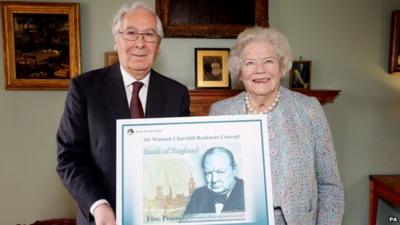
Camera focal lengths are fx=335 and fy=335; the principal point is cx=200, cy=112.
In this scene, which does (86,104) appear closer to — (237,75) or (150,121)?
(150,121)

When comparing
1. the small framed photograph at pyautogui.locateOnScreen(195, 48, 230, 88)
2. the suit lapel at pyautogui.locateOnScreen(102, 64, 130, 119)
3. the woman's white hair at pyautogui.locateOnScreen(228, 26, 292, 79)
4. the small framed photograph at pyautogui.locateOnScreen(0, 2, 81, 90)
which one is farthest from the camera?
the small framed photograph at pyautogui.locateOnScreen(195, 48, 230, 88)

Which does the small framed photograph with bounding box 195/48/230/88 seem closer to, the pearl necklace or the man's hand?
the pearl necklace

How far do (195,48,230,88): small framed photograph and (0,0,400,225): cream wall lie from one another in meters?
0.07

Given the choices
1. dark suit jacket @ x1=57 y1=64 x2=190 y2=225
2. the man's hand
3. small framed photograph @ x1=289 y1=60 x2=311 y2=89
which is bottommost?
the man's hand

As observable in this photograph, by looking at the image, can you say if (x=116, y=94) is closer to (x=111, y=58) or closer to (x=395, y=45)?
(x=111, y=58)

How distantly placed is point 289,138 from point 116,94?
25.1 inches

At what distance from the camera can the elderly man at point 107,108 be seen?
1077 mm

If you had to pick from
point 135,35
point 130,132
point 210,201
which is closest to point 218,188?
point 210,201

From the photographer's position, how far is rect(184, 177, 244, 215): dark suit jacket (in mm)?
993

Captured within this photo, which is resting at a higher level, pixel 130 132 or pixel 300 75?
pixel 300 75

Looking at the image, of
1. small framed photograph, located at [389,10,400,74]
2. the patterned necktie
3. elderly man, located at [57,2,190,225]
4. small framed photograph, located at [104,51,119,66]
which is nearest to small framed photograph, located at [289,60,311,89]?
small framed photograph, located at [389,10,400,74]

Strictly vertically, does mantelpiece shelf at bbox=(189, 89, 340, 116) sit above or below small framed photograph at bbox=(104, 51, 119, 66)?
below

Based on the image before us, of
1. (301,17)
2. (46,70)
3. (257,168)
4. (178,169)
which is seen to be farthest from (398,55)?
(46,70)

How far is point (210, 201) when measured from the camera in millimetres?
998
